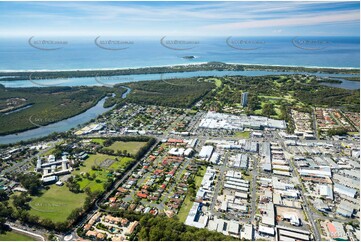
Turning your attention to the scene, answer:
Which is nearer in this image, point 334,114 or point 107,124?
point 107,124

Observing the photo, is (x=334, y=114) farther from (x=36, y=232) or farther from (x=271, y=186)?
(x=36, y=232)

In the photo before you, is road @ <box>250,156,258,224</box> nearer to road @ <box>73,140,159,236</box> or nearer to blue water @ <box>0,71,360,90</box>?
road @ <box>73,140,159,236</box>

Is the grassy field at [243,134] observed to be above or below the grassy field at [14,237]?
above

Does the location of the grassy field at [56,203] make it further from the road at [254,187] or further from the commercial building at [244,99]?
the commercial building at [244,99]

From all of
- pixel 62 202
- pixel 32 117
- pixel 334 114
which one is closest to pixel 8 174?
pixel 62 202

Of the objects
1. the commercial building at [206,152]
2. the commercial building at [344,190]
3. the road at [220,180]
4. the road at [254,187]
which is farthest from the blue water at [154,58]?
the commercial building at [344,190]
